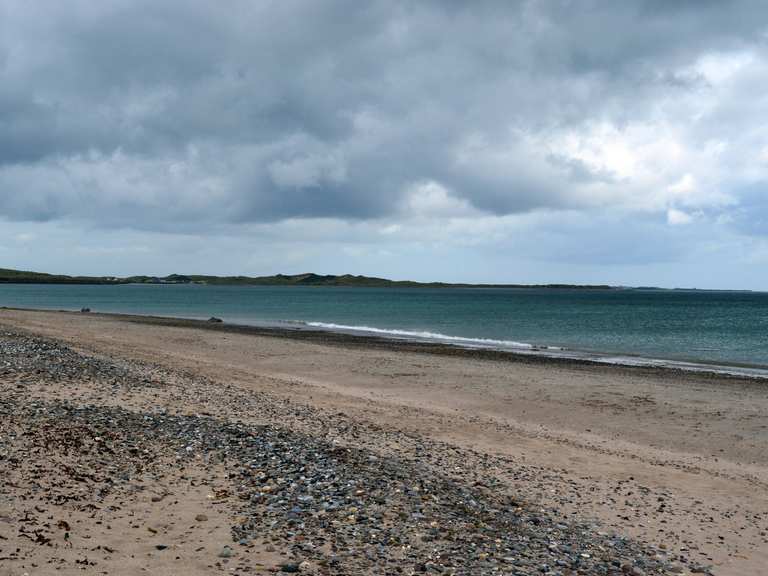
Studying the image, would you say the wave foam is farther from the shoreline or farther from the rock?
the rock

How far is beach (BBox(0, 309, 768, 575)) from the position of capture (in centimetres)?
762

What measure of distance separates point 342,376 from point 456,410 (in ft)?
28.1

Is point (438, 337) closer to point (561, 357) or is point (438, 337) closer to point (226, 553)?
point (561, 357)

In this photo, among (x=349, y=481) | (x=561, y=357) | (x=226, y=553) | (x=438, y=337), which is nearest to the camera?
(x=226, y=553)

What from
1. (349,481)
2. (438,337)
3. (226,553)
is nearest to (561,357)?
(438,337)

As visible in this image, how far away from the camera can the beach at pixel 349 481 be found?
7617 millimetres

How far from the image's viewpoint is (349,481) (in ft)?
32.9

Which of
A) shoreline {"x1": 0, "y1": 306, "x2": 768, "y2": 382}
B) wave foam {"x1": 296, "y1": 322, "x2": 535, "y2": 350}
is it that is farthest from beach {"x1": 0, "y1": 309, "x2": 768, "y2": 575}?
wave foam {"x1": 296, "y1": 322, "x2": 535, "y2": 350}

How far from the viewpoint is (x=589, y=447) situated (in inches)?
626

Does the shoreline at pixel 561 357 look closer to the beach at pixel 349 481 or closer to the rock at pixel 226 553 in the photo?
the beach at pixel 349 481

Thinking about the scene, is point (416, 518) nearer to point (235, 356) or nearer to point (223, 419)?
point (223, 419)

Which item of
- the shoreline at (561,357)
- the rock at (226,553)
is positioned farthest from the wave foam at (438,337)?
the rock at (226,553)

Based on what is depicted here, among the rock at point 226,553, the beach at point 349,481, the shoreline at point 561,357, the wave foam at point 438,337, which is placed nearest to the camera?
the rock at point 226,553

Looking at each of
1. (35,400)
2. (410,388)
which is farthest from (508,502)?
(410,388)
